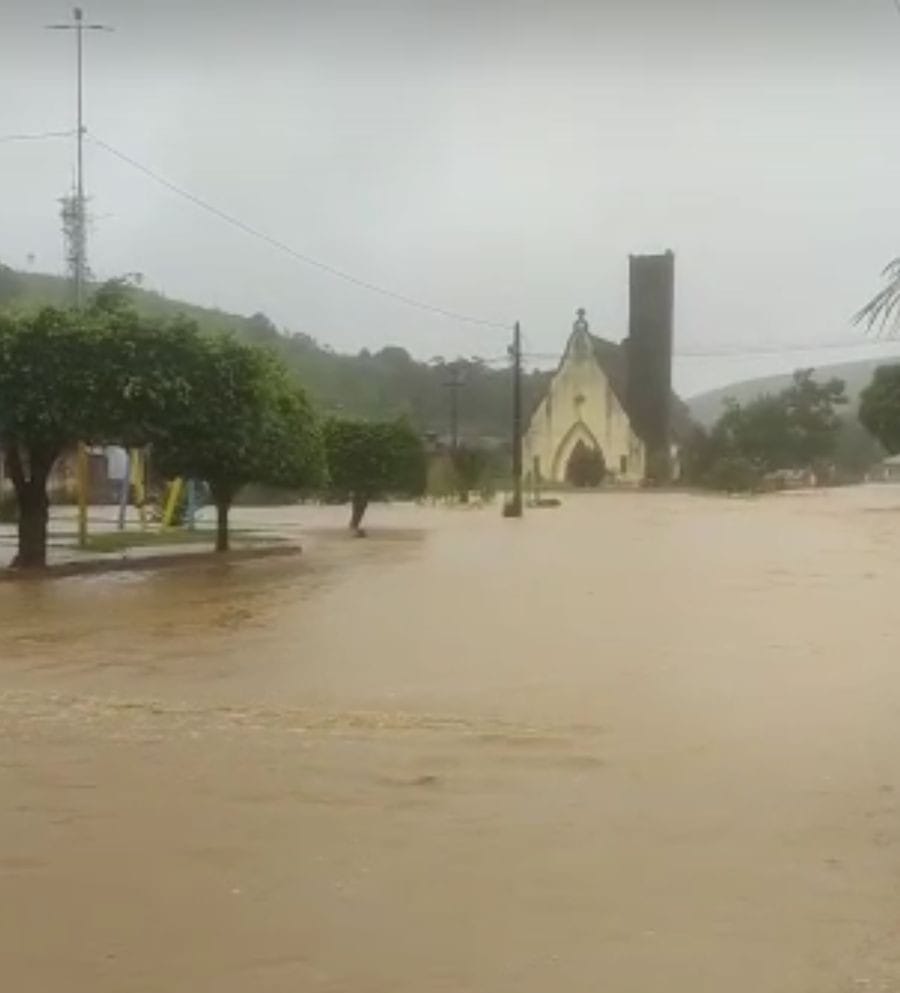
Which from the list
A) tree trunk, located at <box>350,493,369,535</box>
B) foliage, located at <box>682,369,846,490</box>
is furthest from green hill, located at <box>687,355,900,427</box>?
tree trunk, located at <box>350,493,369,535</box>

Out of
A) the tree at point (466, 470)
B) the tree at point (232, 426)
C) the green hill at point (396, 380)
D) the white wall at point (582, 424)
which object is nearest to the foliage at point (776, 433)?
the white wall at point (582, 424)

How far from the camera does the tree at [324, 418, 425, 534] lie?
40.1m

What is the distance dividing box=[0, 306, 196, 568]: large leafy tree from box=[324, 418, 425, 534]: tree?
46.1 ft

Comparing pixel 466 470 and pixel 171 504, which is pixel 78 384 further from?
pixel 466 470

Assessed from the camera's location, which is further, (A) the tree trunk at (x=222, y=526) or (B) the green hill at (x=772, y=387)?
(B) the green hill at (x=772, y=387)

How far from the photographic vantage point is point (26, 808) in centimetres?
915

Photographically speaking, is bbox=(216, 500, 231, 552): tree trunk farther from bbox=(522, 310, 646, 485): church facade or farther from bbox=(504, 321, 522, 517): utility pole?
bbox=(522, 310, 646, 485): church facade

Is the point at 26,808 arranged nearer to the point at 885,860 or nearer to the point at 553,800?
the point at 553,800

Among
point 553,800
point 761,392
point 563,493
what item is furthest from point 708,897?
point 761,392

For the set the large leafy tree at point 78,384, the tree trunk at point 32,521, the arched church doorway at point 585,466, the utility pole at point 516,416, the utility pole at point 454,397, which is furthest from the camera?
the arched church doorway at point 585,466

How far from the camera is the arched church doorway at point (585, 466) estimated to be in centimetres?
7988

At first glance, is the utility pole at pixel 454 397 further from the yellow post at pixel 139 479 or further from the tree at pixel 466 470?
the yellow post at pixel 139 479

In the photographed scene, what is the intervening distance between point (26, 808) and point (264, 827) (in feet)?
4.57

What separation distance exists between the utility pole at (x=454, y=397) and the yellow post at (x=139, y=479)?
16.4 meters
